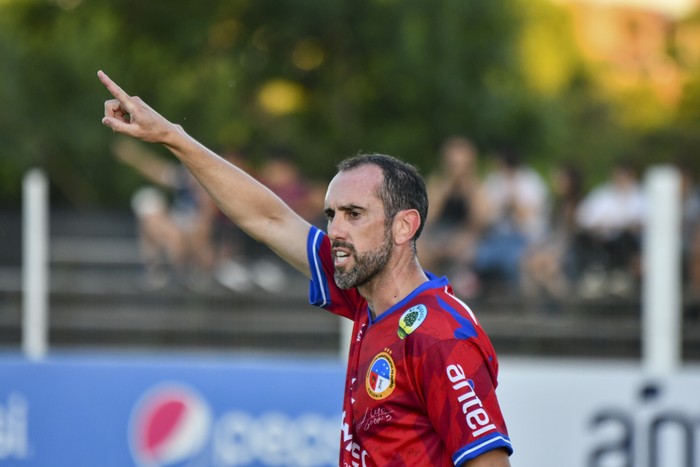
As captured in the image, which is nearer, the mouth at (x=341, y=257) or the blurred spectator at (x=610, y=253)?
the mouth at (x=341, y=257)

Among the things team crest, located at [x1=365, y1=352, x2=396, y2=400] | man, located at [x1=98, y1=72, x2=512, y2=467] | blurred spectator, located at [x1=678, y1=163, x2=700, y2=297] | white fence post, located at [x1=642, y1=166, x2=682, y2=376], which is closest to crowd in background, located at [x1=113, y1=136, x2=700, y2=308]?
blurred spectator, located at [x1=678, y1=163, x2=700, y2=297]

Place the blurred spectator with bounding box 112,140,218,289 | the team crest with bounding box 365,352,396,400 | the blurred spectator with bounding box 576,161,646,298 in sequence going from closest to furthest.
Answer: the team crest with bounding box 365,352,396,400 < the blurred spectator with bounding box 576,161,646,298 < the blurred spectator with bounding box 112,140,218,289

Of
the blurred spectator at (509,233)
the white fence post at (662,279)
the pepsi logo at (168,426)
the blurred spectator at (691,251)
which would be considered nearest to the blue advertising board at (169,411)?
the pepsi logo at (168,426)

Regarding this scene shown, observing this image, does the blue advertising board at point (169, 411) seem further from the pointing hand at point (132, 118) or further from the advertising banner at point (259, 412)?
the pointing hand at point (132, 118)

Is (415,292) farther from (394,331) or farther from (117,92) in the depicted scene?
(117,92)

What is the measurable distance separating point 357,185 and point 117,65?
15.5m

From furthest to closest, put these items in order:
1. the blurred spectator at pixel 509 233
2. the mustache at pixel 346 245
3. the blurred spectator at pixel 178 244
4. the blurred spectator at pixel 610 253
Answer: the blurred spectator at pixel 178 244, the blurred spectator at pixel 509 233, the blurred spectator at pixel 610 253, the mustache at pixel 346 245

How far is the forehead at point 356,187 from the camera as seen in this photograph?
157 inches

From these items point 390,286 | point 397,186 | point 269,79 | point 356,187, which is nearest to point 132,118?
point 356,187

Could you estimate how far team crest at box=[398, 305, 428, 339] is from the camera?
12.6ft

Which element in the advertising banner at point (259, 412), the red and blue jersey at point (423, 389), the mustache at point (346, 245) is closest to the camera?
the red and blue jersey at point (423, 389)

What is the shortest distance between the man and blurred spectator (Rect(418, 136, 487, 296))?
16.6 ft

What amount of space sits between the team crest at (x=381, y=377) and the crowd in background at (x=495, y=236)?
17.6ft

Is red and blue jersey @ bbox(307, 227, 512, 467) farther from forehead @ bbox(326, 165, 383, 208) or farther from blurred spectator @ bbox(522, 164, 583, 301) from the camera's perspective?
blurred spectator @ bbox(522, 164, 583, 301)
